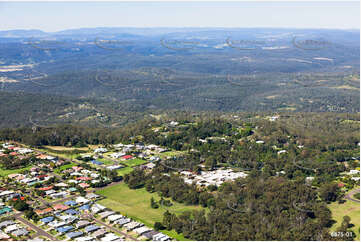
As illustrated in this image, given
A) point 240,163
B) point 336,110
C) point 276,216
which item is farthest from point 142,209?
point 336,110

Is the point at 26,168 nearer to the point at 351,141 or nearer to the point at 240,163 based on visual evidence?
the point at 240,163

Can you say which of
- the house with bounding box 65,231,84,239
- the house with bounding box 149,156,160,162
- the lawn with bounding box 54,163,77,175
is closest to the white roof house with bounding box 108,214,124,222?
the house with bounding box 65,231,84,239

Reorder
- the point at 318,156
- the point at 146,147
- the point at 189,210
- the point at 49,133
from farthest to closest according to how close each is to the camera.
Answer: the point at 49,133, the point at 146,147, the point at 318,156, the point at 189,210

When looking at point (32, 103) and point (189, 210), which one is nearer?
point (189, 210)

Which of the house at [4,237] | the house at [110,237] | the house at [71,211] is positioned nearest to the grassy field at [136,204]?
the house at [71,211]

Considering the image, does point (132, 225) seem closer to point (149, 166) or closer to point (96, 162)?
point (149, 166)

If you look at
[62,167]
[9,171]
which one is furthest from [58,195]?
[9,171]

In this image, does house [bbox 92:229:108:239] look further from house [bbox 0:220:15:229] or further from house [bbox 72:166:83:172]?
house [bbox 72:166:83:172]
